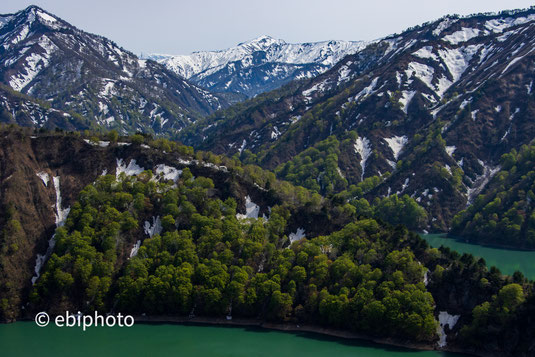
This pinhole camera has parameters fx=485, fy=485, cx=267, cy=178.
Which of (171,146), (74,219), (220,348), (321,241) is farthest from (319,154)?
(220,348)

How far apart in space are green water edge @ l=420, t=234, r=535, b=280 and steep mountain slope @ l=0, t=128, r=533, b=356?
37.0m

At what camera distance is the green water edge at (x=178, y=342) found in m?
69.5

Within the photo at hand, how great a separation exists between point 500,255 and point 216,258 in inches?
3102

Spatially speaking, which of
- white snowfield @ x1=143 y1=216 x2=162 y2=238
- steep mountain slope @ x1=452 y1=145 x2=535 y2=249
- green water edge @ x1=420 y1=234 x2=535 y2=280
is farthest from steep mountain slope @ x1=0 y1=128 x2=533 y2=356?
steep mountain slope @ x1=452 y1=145 x2=535 y2=249

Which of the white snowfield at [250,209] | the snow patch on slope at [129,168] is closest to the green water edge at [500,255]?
the white snowfield at [250,209]

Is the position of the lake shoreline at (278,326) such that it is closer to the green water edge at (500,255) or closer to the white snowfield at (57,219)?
the white snowfield at (57,219)

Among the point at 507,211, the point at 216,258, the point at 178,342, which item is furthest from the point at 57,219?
the point at 507,211

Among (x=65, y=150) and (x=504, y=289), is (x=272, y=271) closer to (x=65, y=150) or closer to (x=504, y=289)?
(x=504, y=289)

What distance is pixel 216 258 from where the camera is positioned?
86812 millimetres

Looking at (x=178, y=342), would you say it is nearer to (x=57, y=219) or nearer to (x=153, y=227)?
(x=153, y=227)

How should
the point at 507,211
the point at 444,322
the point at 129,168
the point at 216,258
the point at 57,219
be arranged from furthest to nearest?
1. the point at 507,211
2. the point at 129,168
3. the point at 57,219
4. the point at 216,258
5. the point at 444,322

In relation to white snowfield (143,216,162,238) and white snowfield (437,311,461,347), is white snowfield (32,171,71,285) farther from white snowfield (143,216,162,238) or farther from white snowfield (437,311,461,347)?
white snowfield (437,311,461,347)

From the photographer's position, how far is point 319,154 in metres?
196

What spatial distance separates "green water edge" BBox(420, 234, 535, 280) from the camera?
4326 inches
